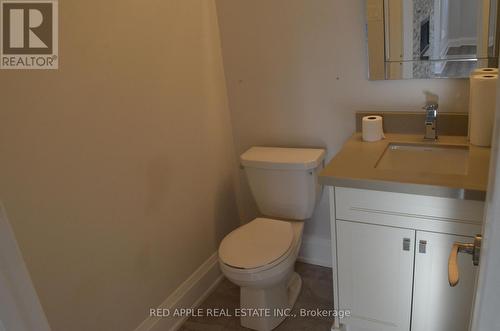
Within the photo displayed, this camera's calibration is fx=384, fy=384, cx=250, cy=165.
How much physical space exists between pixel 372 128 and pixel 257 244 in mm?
770

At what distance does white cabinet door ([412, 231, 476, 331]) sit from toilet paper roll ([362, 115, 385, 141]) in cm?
54

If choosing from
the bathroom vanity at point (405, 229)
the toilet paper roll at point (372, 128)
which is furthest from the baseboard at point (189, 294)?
the toilet paper roll at point (372, 128)

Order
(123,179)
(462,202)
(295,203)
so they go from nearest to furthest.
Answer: (462,202) < (123,179) < (295,203)

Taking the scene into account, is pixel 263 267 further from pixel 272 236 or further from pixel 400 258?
pixel 400 258

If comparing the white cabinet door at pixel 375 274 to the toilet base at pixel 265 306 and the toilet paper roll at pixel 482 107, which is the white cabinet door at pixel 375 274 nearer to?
the toilet base at pixel 265 306

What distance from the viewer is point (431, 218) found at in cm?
137

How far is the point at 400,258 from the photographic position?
1482mm

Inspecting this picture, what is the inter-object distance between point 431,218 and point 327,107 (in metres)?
0.85

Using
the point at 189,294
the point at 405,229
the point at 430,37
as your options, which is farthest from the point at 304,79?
the point at 189,294

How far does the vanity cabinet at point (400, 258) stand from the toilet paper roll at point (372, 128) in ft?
1.41

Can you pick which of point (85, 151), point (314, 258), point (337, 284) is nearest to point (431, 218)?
point (337, 284)

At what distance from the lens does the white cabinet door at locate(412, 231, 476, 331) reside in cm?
138

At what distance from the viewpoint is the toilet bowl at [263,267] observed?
67.7 inches

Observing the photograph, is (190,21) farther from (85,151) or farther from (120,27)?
(85,151)
